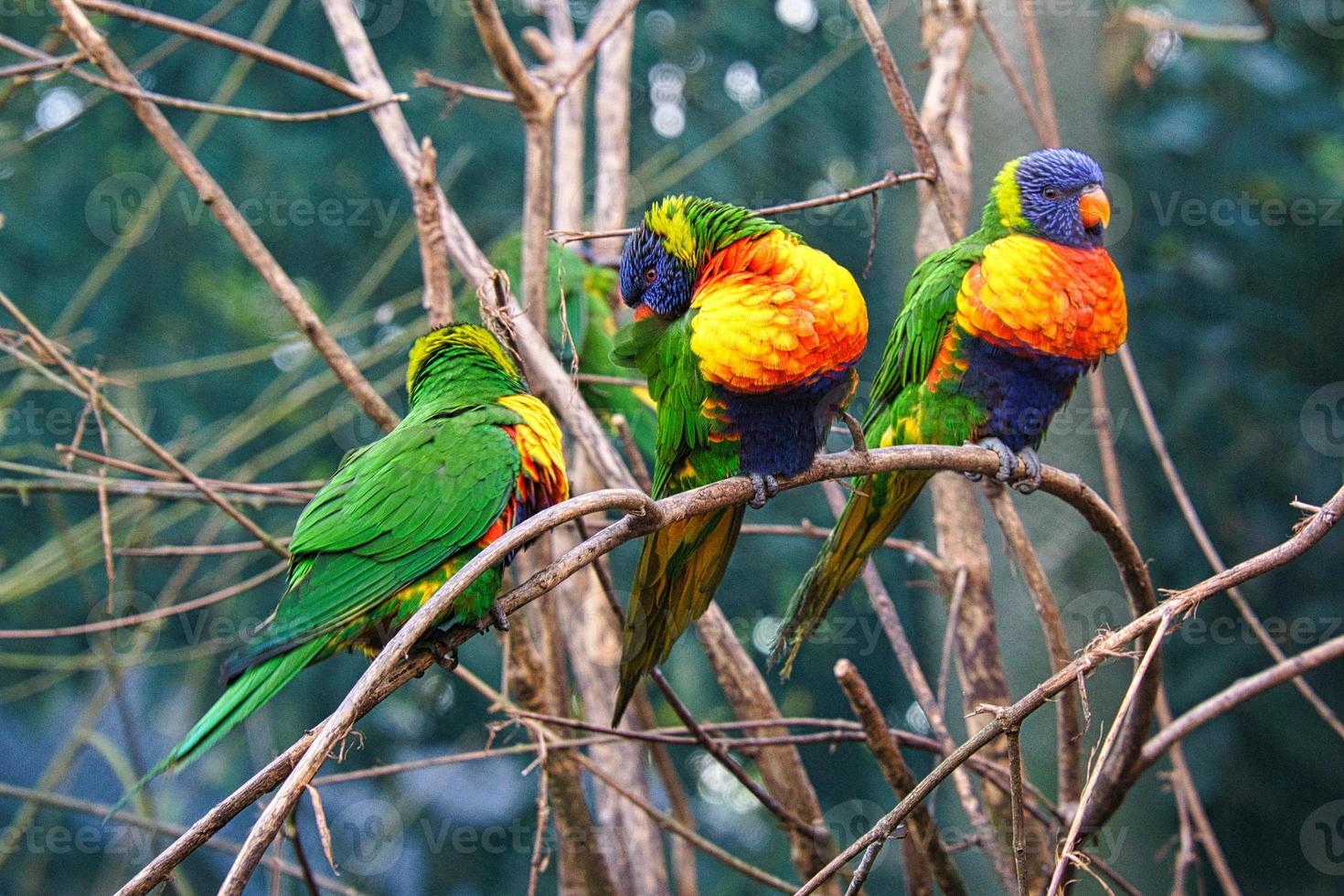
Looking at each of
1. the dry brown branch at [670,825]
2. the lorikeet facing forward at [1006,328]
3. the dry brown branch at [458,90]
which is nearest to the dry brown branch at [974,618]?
the lorikeet facing forward at [1006,328]

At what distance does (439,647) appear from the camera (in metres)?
1.54

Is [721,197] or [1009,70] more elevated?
[1009,70]

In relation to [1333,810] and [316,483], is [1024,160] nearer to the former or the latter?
[316,483]

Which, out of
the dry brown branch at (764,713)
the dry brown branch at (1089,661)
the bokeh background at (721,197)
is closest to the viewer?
the dry brown branch at (1089,661)

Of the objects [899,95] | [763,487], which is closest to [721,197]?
[899,95]

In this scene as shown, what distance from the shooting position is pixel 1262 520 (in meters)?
3.95

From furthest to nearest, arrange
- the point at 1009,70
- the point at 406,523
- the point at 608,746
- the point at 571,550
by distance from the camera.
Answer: the point at 608,746, the point at 1009,70, the point at 406,523, the point at 571,550

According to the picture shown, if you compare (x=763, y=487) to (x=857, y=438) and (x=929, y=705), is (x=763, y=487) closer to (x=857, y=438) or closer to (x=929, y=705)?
(x=857, y=438)

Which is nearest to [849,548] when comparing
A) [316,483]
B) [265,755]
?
[316,483]

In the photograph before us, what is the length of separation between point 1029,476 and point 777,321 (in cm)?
58

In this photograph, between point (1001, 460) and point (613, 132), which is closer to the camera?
point (1001, 460)

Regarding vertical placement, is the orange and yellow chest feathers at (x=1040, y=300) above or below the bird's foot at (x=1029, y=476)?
above

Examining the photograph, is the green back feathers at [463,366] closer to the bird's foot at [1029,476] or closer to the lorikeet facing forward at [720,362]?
the lorikeet facing forward at [720,362]

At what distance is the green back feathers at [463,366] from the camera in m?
1.91
